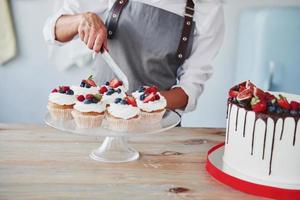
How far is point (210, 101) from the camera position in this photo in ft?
6.81

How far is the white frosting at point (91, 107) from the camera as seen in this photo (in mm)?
1033

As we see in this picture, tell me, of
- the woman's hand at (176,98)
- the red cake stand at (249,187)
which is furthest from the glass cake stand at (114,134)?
the woman's hand at (176,98)

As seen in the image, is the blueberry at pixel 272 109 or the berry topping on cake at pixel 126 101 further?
the berry topping on cake at pixel 126 101

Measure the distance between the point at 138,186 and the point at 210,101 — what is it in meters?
1.23

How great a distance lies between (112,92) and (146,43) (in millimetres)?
465

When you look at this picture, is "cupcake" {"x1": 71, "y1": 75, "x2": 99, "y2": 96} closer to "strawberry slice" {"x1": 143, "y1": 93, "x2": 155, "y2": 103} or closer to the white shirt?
"strawberry slice" {"x1": 143, "y1": 93, "x2": 155, "y2": 103}

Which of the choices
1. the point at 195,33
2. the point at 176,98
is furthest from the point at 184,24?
the point at 176,98

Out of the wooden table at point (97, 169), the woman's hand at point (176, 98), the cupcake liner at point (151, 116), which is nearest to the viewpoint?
the wooden table at point (97, 169)

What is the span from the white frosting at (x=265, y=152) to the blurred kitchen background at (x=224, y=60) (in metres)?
1.11

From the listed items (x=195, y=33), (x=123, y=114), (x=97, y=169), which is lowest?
(x=97, y=169)

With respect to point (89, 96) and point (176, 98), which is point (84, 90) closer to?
point (89, 96)

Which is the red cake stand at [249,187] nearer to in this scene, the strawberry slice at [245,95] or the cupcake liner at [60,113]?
the strawberry slice at [245,95]

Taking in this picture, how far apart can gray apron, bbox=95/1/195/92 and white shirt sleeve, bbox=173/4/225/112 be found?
0.08ft

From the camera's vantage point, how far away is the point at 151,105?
109 centimetres
